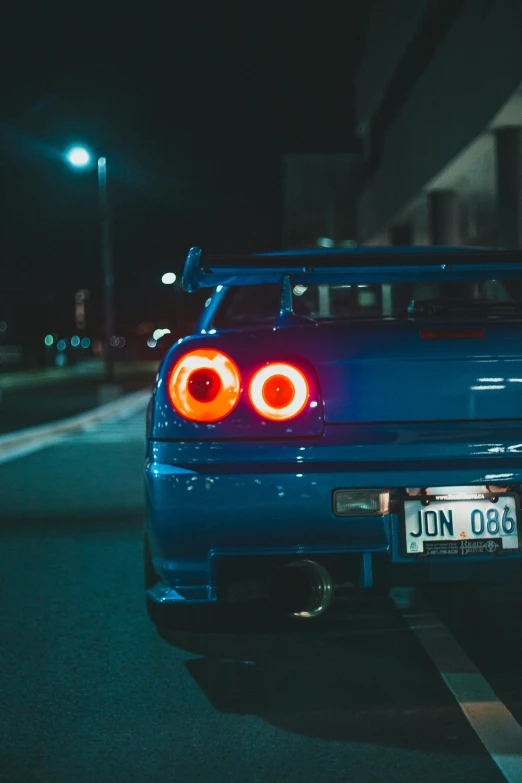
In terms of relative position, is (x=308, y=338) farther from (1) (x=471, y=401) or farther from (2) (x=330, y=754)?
(2) (x=330, y=754)

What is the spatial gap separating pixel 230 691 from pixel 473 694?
819 mm

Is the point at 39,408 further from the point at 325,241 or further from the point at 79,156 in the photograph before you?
the point at 325,241

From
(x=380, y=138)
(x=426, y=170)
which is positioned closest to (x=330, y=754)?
(x=426, y=170)

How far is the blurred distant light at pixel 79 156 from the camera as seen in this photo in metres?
25.6

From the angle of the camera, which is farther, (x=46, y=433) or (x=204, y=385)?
(x=46, y=433)

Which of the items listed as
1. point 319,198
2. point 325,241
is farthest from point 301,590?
point 319,198

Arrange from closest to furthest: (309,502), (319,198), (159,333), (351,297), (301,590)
Result: (309,502) < (301,590) < (159,333) < (351,297) < (319,198)

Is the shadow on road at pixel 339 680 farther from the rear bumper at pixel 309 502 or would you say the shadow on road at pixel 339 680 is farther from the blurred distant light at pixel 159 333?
the blurred distant light at pixel 159 333

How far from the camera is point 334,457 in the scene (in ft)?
12.0

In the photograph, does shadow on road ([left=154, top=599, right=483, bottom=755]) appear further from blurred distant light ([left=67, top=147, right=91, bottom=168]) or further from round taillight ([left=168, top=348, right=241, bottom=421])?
blurred distant light ([left=67, top=147, right=91, bottom=168])

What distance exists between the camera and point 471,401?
377 centimetres

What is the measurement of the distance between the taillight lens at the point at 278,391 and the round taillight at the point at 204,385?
7 cm

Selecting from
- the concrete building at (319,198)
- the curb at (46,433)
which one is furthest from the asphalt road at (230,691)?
the concrete building at (319,198)

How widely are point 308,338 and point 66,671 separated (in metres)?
1.55
